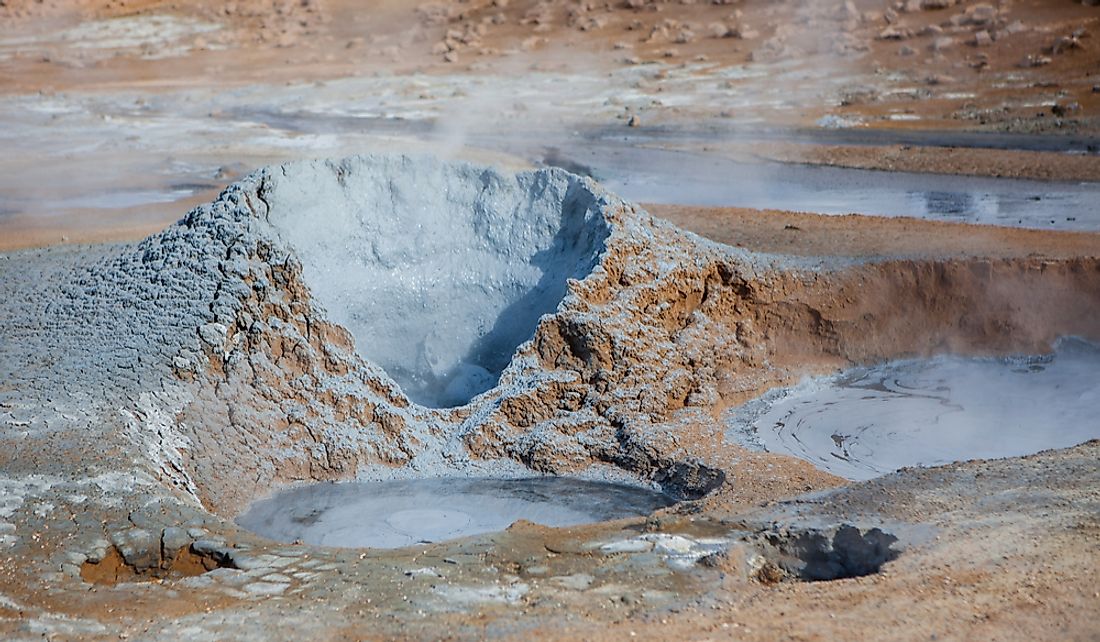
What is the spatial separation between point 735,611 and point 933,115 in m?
13.3

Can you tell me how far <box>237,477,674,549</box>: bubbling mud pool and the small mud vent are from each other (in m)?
1.22

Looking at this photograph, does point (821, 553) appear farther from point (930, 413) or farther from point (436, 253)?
point (436, 253)

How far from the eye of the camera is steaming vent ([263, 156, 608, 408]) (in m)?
7.02

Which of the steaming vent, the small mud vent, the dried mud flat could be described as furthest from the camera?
the steaming vent

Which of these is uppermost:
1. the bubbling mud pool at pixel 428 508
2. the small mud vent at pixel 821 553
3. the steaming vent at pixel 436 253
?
the steaming vent at pixel 436 253

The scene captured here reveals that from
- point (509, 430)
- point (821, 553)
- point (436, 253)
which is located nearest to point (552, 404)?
point (509, 430)

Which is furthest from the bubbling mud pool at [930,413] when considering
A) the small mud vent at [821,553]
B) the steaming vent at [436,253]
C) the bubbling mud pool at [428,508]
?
the small mud vent at [821,553]

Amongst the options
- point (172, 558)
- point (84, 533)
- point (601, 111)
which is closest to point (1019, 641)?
point (172, 558)

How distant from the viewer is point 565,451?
6.44 metres

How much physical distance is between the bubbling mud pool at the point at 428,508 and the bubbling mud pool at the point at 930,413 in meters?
0.99

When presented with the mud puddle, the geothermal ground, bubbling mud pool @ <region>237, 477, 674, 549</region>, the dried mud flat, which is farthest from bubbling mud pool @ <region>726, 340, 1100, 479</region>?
the mud puddle

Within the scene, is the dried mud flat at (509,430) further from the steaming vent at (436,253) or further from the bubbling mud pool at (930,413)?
the bubbling mud pool at (930,413)

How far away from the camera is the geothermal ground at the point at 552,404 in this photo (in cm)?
424

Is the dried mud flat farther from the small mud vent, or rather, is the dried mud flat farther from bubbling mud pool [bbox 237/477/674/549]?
bubbling mud pool [bbox 237/477/674/549]
